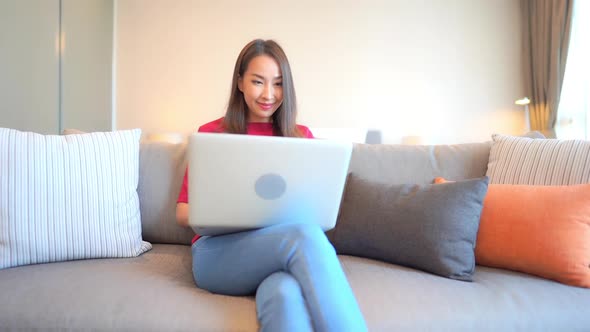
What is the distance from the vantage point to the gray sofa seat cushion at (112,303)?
89 cm

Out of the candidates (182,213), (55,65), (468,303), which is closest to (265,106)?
(182,213)

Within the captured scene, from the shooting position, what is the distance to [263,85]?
1.43m

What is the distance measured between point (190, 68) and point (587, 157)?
3.00 meters

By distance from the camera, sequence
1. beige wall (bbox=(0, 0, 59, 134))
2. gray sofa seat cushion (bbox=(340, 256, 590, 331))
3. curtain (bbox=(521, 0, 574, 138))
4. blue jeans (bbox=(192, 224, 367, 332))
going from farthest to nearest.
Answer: curtain (bbox=(521, 0, 574, 138)) → beige wall (bbox=(0, 0, 59, 134)) → gray sofa seat cushion (bbox=(340, 256, 590, 331)) → blue jeans (bbox=(192, 224, 367, 332))

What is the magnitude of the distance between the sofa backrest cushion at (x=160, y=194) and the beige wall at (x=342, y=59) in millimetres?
2147

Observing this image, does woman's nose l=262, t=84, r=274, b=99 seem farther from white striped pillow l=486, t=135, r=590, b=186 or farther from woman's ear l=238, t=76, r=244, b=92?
white striped pillow l=486, t=135, r=590, b=186

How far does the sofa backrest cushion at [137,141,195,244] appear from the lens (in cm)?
145

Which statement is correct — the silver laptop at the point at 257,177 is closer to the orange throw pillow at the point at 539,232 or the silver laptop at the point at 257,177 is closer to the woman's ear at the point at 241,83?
the orange throw pillow at the point at 539,232

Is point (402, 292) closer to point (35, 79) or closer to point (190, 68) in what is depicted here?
point (35, 79)

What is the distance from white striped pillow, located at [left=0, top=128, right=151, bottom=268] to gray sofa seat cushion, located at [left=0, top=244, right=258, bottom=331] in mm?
94

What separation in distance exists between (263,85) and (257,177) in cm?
64

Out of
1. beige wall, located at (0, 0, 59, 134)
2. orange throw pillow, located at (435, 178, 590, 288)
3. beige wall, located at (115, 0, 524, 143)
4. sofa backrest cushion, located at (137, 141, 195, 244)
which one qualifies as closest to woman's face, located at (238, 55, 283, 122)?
sofa backrest cushion, located at (137, 141, 195, 244)

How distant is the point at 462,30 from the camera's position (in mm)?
3602

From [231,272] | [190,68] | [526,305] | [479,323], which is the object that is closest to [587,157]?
[526,305]
